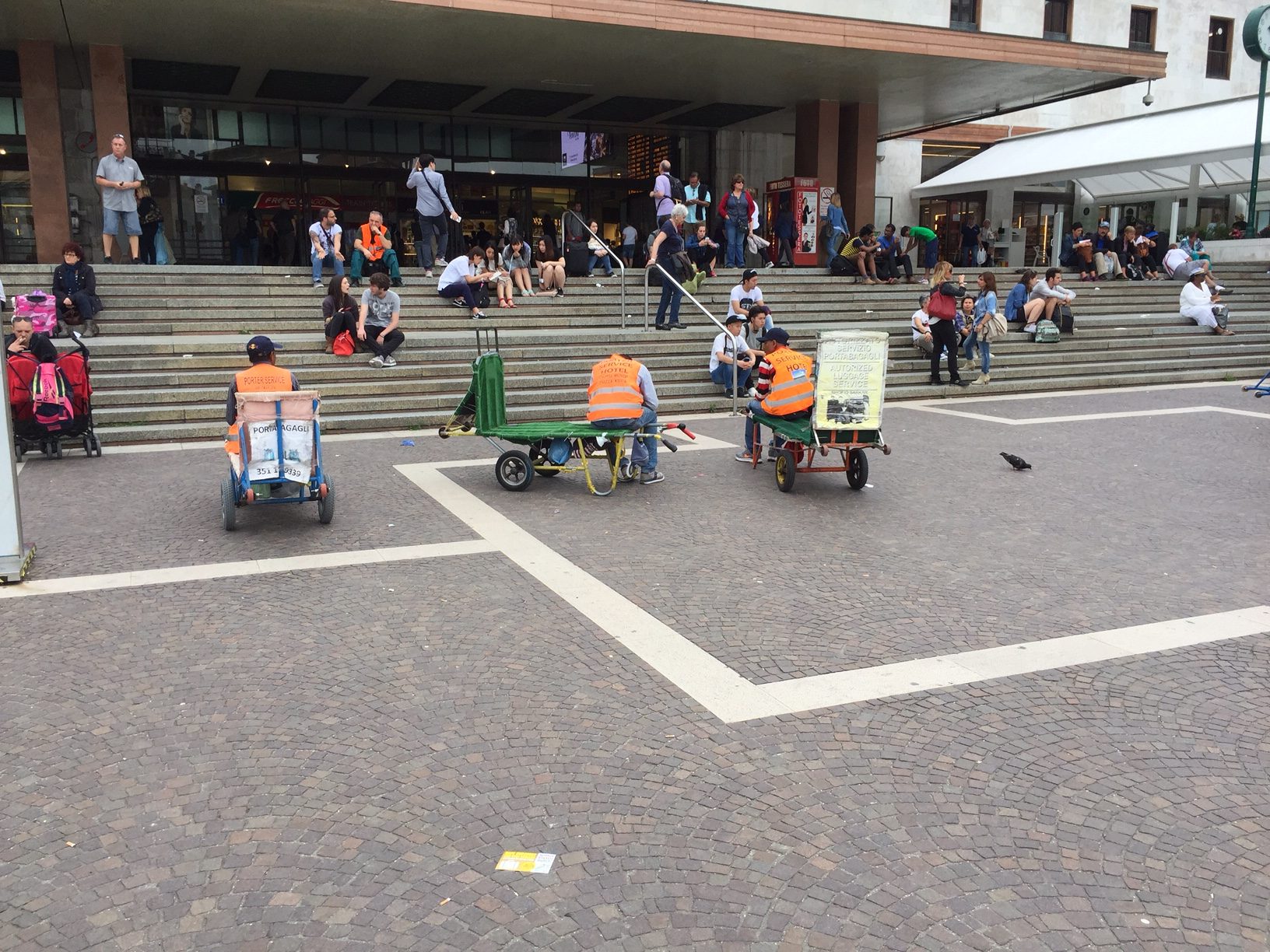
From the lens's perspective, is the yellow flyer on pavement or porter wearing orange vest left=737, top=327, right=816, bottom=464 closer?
the yellow flyer on pavement

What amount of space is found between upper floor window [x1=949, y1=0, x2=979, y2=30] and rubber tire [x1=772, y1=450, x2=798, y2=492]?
63.4 feet

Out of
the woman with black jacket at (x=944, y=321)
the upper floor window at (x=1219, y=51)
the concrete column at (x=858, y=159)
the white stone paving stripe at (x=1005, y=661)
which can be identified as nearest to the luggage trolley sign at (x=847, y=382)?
the white stone paving stripe at (x=1005, y=661)

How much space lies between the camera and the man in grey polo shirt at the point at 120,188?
15.9 m

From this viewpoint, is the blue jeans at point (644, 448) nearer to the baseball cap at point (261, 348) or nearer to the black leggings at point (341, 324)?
the baseball cap at point (261, 348)

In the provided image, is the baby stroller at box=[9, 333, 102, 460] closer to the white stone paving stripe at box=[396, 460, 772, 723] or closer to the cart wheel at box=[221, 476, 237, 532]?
the cart wheel at box=[221, 476, 237, 532]

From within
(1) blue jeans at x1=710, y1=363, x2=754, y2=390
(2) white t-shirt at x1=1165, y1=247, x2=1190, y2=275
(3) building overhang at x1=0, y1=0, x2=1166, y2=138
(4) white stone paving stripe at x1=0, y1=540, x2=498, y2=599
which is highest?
(3) building overhang at x1=0, y1=0, x2=1166, y2=138

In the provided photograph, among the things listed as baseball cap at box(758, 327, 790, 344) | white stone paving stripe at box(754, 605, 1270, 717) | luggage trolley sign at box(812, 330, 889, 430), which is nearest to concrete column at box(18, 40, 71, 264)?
baseball cap at box(758, 327, 790, 344)

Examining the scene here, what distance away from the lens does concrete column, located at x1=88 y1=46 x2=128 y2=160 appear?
1798cm

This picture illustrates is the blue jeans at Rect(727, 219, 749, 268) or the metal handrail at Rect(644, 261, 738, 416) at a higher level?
the blue jeans at Rect(727, 219, 749, 268)

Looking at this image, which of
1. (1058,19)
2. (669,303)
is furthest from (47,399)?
(1058,19)

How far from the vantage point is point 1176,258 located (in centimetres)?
2305

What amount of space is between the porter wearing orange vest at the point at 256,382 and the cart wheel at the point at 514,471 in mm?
2089

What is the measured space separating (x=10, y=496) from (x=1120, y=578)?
713 cm

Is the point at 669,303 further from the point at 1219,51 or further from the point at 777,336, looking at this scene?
the point at 1219,51
